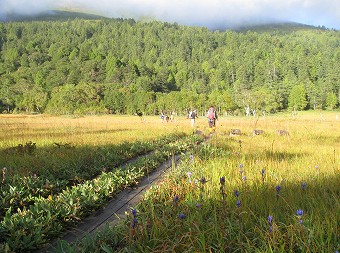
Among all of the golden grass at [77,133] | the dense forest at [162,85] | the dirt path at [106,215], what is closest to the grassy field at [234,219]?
the dirt path at [106,215]

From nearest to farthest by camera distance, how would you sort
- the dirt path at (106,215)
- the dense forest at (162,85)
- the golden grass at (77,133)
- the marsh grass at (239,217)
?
the marsh grass at (239,217)
the dirt path at (106,215)
the golden grass at (77,133)
the dense forest at (162,85)

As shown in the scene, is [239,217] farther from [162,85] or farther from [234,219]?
[162,85]

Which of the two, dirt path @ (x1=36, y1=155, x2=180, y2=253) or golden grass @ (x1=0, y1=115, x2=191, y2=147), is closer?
dirt path @ (x1=36, y1=155, x2=180, y2=253)

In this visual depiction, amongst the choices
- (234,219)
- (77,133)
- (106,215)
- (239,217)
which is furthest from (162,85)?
(239,217)

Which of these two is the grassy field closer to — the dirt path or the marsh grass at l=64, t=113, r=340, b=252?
the marsh grass at l=64, t=113, r=340, b=252

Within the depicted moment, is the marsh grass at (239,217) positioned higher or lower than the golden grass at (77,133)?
higher

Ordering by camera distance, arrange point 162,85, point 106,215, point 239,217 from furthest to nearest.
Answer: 1. point 162,85
2. point 106,215
3. point 239,217

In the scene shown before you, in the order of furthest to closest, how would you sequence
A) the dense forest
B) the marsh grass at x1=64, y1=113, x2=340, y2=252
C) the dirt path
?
A: the dense forest, the dirt path, the marsh grass at x1=64, y1=113, x2=340, y2=252

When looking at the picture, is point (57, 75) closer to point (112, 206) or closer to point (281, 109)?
point (281, 109)

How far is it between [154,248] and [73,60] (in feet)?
668

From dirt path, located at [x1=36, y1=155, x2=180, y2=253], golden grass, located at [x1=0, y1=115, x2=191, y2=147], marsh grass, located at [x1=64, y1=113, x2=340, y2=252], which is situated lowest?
golden grass, located at [x1=0, y1=115, x2=191, y2=147]

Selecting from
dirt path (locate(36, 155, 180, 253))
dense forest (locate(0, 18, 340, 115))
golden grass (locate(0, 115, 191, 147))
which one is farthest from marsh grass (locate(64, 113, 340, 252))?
dense forest (locate(0, 18, 340, 115))

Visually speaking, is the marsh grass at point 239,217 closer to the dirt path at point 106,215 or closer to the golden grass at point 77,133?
the dirt path at point 106,215

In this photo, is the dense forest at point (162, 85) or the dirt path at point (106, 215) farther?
the dense forest at point (162, 85)
